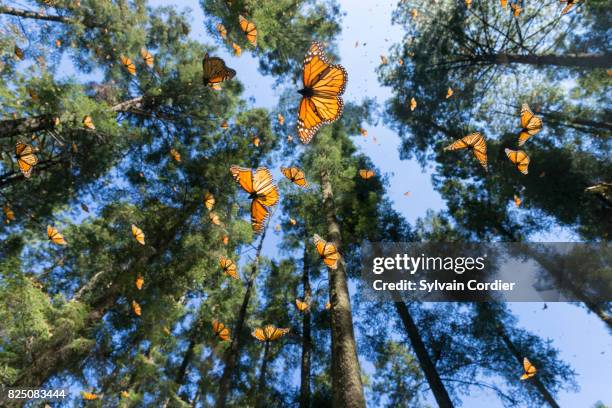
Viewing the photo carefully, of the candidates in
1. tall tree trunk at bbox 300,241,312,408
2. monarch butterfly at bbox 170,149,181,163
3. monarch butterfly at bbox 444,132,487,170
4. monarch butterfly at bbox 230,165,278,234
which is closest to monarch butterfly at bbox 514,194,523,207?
monarch butterfly at bbox 444,132,487,170

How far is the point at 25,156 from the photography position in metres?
6.84

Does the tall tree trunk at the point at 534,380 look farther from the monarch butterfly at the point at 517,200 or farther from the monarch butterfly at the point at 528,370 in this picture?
the monarch butterfly at the point at 517,200

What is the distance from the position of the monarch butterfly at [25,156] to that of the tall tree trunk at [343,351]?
23.2 ft

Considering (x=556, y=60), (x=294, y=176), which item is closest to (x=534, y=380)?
(x=294, y=176)

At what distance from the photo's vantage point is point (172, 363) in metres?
13.2

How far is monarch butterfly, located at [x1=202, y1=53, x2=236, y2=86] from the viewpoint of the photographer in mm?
6755

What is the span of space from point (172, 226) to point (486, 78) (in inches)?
483

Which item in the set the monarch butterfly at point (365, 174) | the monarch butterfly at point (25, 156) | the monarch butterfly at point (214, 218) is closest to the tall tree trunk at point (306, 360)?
the monarch butterfly at point (214, 218)

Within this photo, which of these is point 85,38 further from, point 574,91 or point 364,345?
point 574,91

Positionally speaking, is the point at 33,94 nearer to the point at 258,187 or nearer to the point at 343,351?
the point at 258,187

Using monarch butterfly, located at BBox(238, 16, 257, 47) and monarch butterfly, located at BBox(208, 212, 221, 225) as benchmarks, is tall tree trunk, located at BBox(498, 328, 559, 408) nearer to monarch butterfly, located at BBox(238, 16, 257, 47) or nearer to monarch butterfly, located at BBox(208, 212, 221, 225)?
monarch butterfly, located at BBox(208, 212, 221, 225)

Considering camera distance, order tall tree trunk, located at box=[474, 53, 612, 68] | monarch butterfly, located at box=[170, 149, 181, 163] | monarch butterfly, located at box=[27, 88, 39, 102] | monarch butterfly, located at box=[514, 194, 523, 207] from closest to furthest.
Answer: monarch butterfly, located at box=[27, 88, 39, 102] → tall tree trunk, located at box=[474, 53, 612, 68] → monarch butterfly, located at box=[514, 194, 523, 207] → monarch butterfly, located at box=[170, 149, 181, 163]

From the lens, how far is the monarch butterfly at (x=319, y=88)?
4203 mm

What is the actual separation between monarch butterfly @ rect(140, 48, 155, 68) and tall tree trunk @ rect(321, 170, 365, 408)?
9.47 metres
